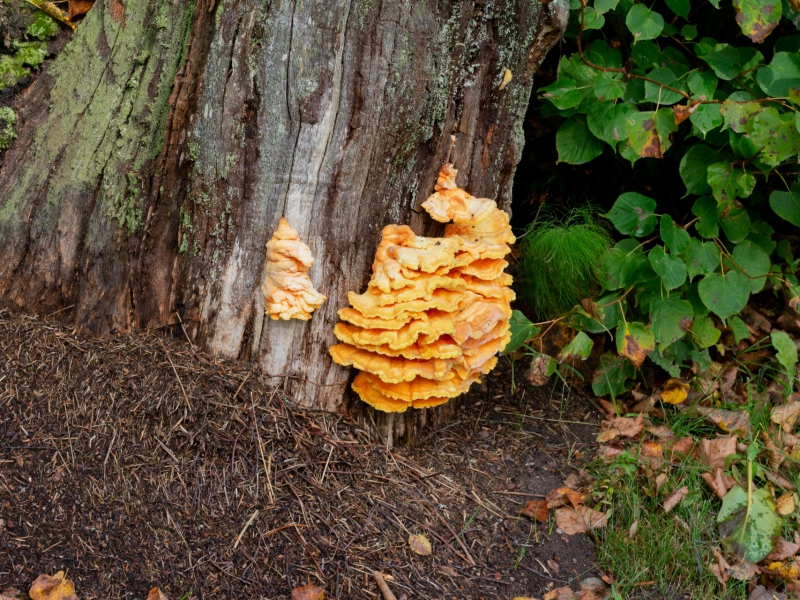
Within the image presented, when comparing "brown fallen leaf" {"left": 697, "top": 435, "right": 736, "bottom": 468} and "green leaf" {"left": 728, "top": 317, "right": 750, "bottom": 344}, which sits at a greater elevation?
"green leaf" {"left": 728, "top": 317, "right": 750, "bottom": 344}

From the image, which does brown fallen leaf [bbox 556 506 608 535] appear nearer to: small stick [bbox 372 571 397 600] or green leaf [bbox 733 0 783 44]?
small stick [bbox 372 571 397 600]

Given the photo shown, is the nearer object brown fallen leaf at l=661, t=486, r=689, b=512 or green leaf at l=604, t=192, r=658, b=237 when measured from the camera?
brown fallen leaf at l=661, t=486, r=689, b=512

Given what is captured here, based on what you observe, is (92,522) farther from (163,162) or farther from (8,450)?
(163,162)

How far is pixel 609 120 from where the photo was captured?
13.0 feet

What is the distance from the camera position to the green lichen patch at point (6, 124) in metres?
3.69

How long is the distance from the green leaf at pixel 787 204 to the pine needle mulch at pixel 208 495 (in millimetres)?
2255

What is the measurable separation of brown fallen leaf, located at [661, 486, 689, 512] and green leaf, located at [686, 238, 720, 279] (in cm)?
124

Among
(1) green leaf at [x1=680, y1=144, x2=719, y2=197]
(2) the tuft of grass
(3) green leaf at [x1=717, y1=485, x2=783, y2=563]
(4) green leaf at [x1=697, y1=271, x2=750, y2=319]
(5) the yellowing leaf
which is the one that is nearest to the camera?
(3) green leaf at [x1=717, y1=485, x2=783, y2=563]

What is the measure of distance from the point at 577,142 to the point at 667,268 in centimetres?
94

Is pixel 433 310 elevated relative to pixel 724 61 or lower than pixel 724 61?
lower

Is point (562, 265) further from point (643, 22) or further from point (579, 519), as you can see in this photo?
point (579, 519)

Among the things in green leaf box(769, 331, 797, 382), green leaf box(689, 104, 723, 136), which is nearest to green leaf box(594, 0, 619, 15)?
green leaf box(689, 104, 723, 136)

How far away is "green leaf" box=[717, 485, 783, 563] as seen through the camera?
11.5 ft

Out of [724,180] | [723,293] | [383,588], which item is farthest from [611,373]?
[383,588]
